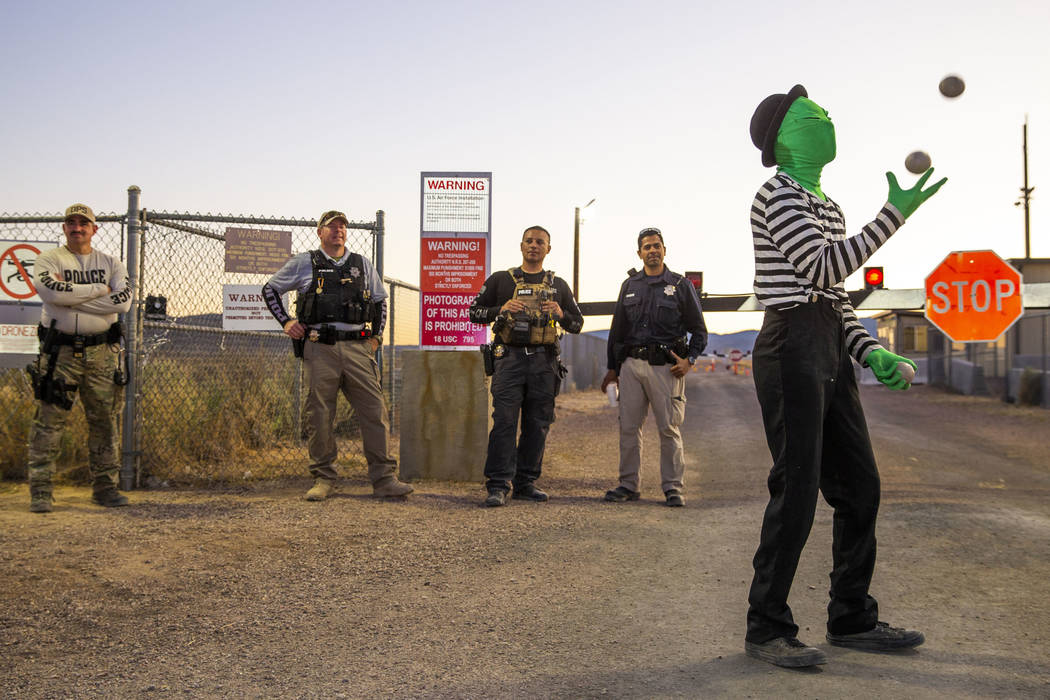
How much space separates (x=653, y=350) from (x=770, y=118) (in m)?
3.49

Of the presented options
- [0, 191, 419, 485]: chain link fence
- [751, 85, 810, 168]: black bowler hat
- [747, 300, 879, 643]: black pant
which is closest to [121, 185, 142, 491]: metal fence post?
[0, 191, 419, 485]: chain link fence

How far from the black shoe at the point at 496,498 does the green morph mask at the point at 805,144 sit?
370 centimetres

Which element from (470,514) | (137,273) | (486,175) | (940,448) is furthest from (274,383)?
(940,448)

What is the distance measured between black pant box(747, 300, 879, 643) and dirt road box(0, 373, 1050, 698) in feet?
0.75

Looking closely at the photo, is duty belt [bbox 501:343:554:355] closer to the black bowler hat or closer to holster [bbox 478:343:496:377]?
holster [bbox 478:343:496:377]

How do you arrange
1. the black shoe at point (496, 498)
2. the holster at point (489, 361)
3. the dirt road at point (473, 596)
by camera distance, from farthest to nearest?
the holster at point (489, 361)
the black shoe at point (496, 498)
the dirt road at point (473, 596)

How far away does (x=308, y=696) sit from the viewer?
274cm

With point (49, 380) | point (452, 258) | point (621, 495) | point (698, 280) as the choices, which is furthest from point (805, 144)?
point (698, 280)

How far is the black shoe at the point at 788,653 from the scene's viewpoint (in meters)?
2.95

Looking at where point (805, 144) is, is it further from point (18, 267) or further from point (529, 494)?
point (18, 267)

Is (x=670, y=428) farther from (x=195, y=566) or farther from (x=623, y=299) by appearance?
(x=195, y=566)

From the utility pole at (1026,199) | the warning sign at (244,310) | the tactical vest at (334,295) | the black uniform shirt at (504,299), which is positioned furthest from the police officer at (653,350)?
the utility pole at (1026,199)

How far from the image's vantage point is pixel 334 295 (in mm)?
6504

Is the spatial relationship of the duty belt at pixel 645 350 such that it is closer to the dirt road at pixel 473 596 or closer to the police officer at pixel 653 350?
the police officer at pixel 653 350
